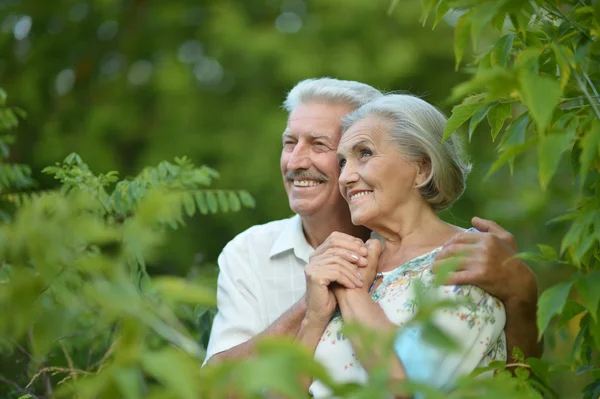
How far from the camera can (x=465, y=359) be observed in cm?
265

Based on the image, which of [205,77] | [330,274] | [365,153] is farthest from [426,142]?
[205,77]

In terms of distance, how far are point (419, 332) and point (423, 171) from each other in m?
0.75

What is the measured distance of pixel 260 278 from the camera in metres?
3.84

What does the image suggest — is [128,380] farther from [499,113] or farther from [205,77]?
[205,77]

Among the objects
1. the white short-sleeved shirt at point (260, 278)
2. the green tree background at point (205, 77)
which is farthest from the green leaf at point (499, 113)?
the green tree background at point (205, 77)

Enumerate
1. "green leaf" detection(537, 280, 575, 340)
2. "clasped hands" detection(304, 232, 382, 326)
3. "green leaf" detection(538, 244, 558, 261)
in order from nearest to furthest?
"green leaf" detection(537, 280, 575, 340), "green leaf" detection(538, 244, 558, 261), "clasped hands" detection(304, 232, 382, 326)

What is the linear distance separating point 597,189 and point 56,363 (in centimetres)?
281

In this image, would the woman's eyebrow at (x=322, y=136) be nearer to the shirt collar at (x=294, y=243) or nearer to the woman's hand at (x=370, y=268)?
the shirt collar at (x=294, y=243)

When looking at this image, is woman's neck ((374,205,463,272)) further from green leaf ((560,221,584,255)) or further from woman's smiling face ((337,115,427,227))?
green leaf ((560,221,584,255))

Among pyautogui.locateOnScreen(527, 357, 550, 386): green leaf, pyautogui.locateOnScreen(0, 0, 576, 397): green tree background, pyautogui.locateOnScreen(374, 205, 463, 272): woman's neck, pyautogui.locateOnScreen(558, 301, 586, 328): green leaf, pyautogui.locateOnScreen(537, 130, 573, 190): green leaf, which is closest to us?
pyautogui.locateOnScreen(537, 130, 573, 190): green leaf

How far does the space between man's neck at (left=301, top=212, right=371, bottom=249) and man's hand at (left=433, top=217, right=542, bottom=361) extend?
918 mm

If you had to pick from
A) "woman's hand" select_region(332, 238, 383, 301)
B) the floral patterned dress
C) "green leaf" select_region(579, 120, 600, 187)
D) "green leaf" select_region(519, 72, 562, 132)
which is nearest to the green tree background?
"woman's hand" select_region(332, 238, 383, 301)

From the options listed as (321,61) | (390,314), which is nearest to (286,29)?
(321,61)

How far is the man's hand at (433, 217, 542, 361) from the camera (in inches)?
108
